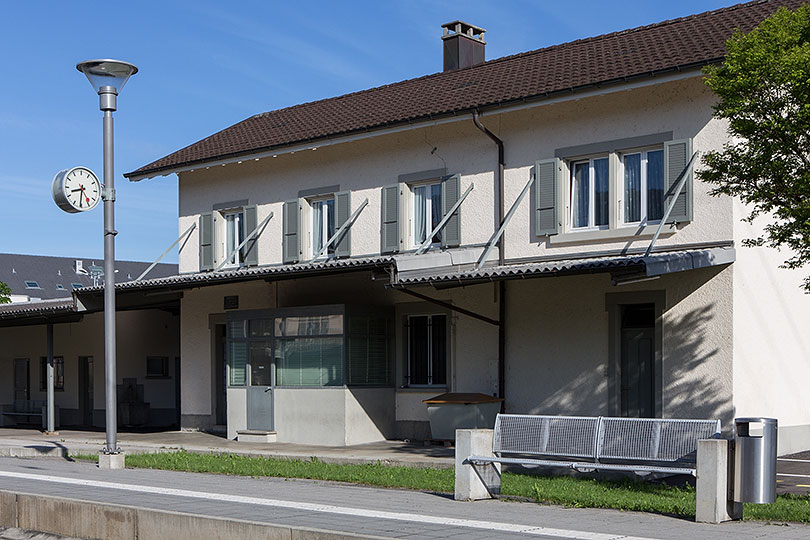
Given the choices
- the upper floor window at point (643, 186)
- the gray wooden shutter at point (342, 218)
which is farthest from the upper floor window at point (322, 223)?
the upper floor window at point (643, 186)

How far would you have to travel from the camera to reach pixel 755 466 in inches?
371

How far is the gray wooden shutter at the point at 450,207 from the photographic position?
1841 centimetres

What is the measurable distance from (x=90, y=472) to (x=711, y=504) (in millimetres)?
8814

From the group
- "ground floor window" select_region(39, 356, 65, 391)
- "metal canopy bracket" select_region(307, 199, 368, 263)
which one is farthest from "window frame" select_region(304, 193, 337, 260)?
"ground floor window" select_region(39, 356, 65, 391)

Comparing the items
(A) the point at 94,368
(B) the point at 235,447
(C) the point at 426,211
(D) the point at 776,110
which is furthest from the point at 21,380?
(D) the point at 776,110

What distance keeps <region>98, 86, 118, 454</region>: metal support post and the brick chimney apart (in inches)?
383

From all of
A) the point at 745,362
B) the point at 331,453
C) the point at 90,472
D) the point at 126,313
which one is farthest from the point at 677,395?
the point at 126,313

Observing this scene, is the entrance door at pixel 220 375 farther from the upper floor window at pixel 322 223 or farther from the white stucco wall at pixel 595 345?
the white stucco wall at pixel 595 345

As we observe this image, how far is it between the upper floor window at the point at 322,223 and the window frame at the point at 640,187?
6.42 m

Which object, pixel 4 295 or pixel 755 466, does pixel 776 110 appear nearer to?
pixel 755 466

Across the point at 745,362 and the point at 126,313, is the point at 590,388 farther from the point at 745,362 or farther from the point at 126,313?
the point at 126,313

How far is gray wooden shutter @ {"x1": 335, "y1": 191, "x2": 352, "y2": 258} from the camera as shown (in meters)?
20.2

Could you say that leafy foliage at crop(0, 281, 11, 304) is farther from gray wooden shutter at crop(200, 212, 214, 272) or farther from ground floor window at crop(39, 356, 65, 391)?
gray wooden shutter at crop(200, 212, 214, 272)

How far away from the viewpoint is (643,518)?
9711 mm
